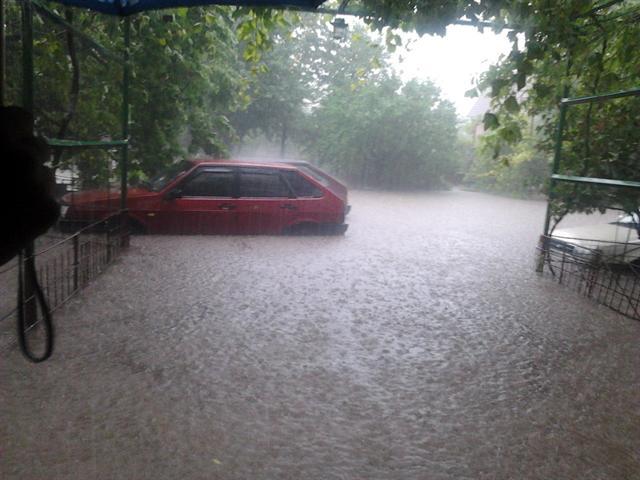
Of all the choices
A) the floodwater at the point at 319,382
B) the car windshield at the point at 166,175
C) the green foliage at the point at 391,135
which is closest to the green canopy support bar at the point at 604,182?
the floodwater at the point at 319,382

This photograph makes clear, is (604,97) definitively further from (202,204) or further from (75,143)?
(202,204)

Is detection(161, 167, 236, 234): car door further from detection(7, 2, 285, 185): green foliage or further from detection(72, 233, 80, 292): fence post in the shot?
detection(72, 233, 80, 292): fence post

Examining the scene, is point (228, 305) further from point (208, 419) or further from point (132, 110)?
point (132, 110)

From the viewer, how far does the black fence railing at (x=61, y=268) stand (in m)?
4.96

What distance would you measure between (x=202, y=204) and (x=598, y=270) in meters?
6.64

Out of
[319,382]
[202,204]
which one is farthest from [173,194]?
[319,382]

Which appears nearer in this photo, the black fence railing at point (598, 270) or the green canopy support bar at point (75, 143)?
the green canopy support bar at point (75, 143)

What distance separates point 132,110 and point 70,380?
7.74 metres

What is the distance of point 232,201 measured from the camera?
10.6m

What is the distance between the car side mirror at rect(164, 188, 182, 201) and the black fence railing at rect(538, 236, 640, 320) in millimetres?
6242

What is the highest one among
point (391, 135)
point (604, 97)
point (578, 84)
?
point (578, 84)

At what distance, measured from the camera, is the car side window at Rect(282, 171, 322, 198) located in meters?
11.0

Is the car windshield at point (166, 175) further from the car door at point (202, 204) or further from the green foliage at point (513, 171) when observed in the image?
the green foliage at point (513, 171)

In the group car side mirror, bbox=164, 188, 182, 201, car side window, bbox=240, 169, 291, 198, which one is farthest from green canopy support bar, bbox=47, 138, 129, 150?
car side window, bbox=240, 169, 291, 198
